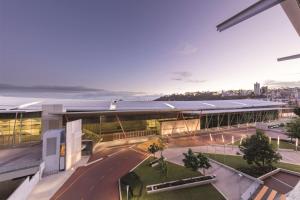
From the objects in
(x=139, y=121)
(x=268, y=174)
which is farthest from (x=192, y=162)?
(x=139, y=121)

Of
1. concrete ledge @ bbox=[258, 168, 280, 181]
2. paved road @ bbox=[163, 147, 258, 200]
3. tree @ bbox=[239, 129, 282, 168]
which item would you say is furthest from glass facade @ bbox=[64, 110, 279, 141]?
concrete ledge @ bbox=[258, 168, 280, 181]

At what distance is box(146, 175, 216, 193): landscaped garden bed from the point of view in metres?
15.9

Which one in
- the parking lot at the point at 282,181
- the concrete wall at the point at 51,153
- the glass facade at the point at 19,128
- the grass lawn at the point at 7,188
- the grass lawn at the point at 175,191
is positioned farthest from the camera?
the glass facade at the point at 19,128

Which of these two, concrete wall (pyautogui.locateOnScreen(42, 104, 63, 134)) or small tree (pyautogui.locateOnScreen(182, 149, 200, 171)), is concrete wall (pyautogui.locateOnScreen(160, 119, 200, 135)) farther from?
concrete wall (pyautogui.locateOnScreen(42, 104, 63, 134))

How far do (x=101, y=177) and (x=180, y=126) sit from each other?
24280mm

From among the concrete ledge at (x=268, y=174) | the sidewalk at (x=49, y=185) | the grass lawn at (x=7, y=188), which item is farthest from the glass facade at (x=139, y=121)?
the concrete ledge at (x=268, y=174)

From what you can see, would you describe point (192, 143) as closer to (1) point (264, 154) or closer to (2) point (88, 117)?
(1) point (264, 154)

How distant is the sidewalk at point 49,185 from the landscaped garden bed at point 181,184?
9.16 meters

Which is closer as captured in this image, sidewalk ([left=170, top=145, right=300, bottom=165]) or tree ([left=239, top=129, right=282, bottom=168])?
tree ([left=239, top=129, right=282, bottom=168])

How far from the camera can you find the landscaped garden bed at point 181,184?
1591cm

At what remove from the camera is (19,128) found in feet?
89.3

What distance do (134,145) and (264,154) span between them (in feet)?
66.1

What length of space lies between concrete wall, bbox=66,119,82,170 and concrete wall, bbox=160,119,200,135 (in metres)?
18.9

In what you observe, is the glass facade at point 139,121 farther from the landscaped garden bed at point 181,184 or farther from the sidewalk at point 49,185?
the landscaped garden bed at point 181,184
